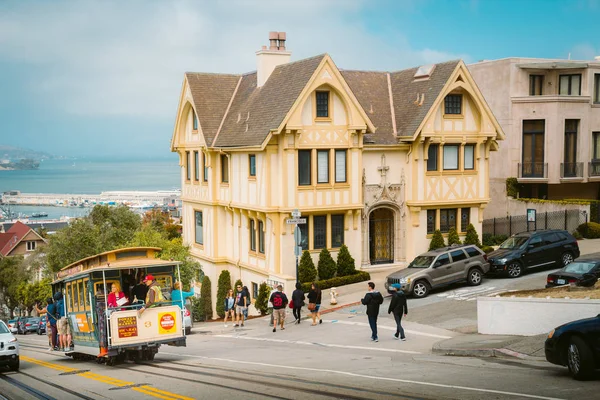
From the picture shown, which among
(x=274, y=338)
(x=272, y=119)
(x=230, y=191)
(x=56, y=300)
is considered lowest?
(x=274, y=338)

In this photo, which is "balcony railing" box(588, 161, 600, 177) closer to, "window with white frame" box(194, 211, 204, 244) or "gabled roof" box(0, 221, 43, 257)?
"window with white frame" box(194, 211, 204, 244)

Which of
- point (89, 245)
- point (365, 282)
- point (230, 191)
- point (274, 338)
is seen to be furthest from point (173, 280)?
point (89, 245)

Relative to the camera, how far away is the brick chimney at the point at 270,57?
39.2 metres

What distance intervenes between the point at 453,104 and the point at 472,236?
259 inches

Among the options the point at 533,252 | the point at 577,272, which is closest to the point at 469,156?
the point at 533,252

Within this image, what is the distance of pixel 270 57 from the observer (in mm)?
39250

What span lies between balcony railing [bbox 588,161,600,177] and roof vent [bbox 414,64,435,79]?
14.0 m

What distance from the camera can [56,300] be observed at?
23438 millimetres

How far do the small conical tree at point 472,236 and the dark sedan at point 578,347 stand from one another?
23060mm

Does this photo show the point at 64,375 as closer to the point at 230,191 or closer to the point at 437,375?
the point at 437,375

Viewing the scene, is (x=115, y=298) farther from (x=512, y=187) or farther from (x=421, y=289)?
(x=512, y=187)

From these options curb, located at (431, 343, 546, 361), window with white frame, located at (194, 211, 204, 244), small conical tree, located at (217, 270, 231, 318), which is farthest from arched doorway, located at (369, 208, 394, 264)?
curb, located at (431, 343, 546, 361)

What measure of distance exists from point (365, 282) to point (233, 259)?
831 centimetres

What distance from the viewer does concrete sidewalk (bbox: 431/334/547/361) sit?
698 inches
